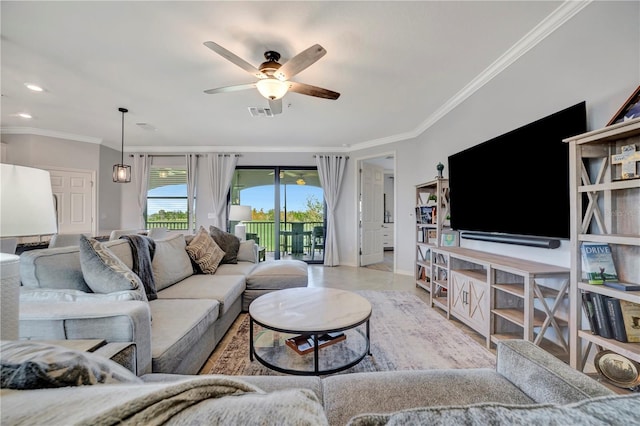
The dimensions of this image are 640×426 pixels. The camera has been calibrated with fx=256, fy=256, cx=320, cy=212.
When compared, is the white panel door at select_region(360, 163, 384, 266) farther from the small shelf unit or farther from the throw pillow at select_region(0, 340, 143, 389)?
the throw pillow at select_region(0, 340, 143, 389)

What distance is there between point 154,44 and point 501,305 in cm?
381

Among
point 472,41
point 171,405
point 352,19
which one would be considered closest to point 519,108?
point 472,41

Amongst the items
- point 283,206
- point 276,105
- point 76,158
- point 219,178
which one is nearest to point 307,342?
point 276,105

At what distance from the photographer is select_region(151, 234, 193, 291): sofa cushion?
2367 millimetres

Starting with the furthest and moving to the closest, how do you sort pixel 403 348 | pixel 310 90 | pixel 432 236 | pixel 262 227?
pixel 262 227
pixel 432 236
pixel 310 90
pixel 403 348

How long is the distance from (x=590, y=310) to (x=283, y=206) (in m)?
5.02

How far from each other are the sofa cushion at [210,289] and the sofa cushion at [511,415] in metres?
2.05

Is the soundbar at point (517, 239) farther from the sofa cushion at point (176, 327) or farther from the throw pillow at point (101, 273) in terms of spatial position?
the throw pillow at point (101, 273)

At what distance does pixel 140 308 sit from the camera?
130 centimetres

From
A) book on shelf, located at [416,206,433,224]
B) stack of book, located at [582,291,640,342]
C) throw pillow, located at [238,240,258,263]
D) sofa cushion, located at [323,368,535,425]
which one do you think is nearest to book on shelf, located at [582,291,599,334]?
stack of book, located at [582,291,640,342]

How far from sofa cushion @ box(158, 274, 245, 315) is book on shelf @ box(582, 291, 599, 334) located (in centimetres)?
250

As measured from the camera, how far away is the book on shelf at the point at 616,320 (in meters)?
1.40

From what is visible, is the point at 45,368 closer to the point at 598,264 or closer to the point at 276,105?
the point at 598,264

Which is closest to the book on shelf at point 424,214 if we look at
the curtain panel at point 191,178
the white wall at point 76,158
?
the curtain panel at point 191,178
